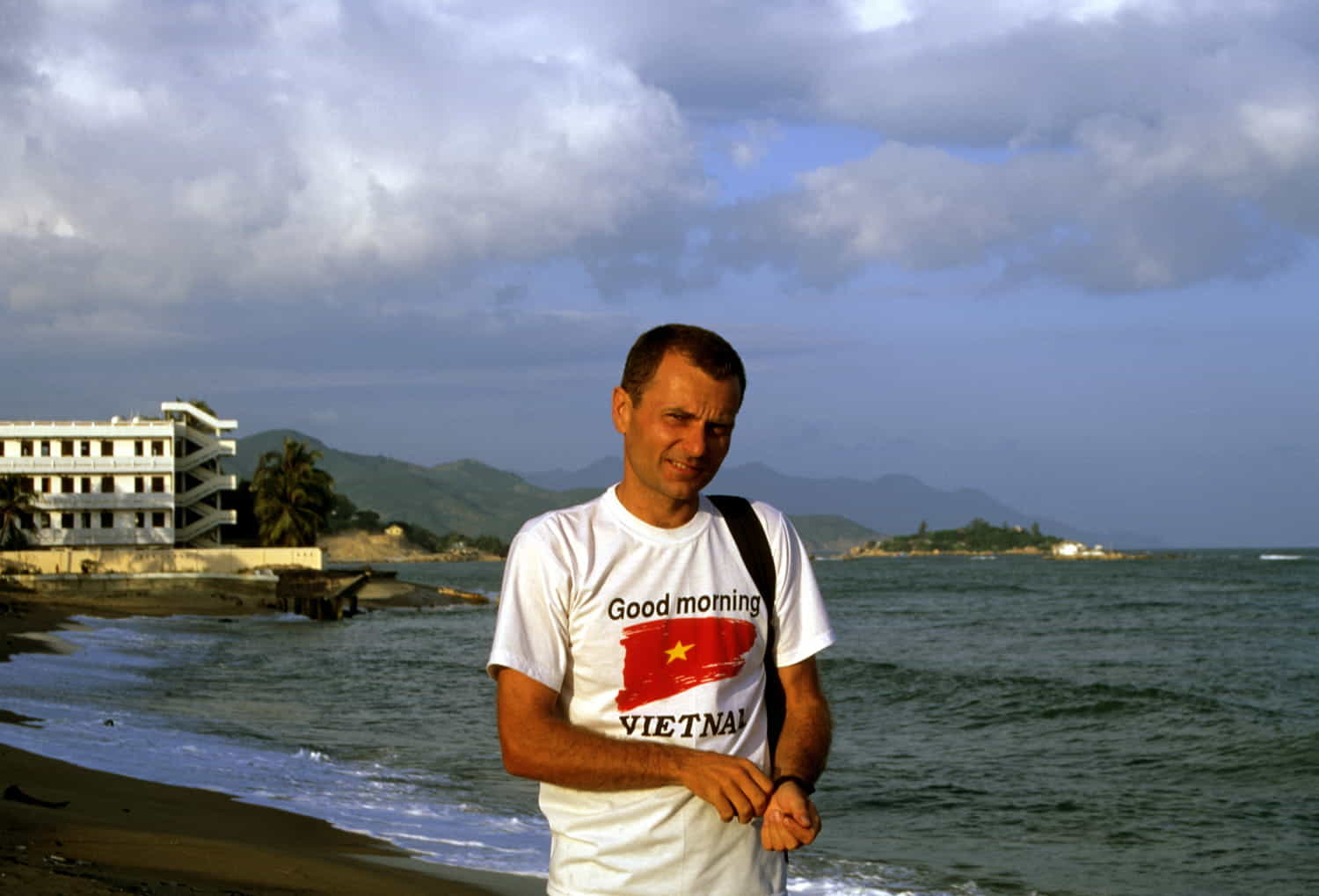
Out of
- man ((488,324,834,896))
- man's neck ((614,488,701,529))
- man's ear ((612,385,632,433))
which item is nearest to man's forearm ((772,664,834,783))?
man ((488,324,834,896))

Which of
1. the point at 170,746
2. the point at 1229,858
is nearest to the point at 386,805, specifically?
the point at 170,746

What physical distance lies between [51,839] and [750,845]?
6845 mm

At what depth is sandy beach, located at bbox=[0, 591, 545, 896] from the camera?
24.6 feet

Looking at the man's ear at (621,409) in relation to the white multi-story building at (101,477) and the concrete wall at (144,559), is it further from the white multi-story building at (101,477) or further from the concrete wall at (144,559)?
the white multi-story building at (101,477)

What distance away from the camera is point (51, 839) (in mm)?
8180

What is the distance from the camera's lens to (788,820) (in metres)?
2.66

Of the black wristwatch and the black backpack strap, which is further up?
the black backpack strap

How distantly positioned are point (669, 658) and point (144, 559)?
2603 inches

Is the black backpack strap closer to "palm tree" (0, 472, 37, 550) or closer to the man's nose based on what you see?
the man's nose

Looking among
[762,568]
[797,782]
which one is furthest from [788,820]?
[762,568]

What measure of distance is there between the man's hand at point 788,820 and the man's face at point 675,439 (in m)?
0.61

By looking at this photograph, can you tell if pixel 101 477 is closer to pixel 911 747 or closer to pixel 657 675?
pixel 911 747

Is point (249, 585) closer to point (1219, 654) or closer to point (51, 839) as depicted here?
point (1219, 654)

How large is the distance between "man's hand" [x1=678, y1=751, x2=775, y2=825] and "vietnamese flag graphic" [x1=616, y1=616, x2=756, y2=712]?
0.51ft
